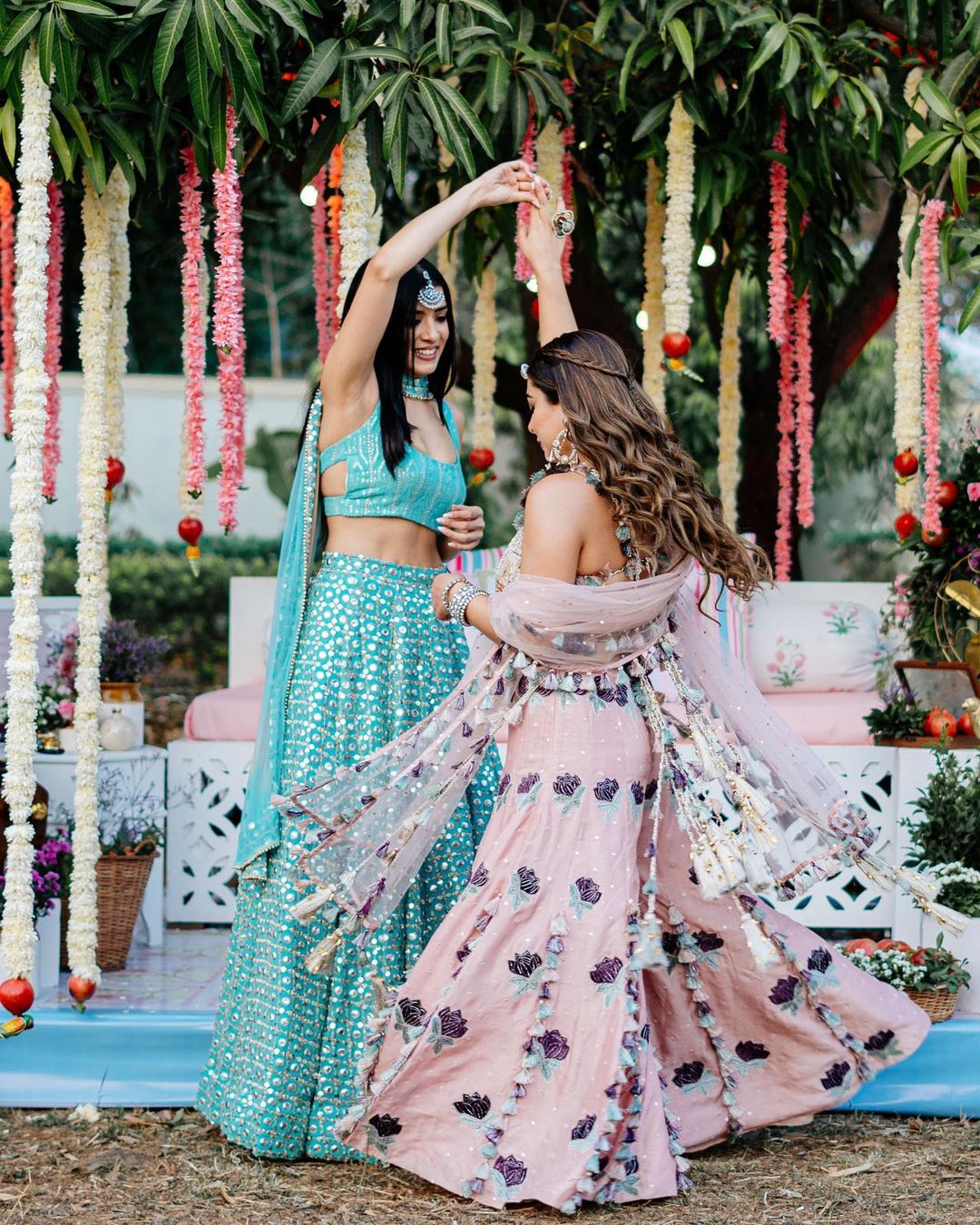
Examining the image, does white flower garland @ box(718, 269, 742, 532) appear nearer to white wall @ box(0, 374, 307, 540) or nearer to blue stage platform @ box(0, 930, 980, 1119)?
blue stage platform @ box(0, 930, 980, 1119)

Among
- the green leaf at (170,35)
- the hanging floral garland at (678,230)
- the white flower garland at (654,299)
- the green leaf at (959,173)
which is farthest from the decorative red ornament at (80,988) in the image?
the green leaf at (959,173)

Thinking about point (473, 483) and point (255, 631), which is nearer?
point (473, 483)

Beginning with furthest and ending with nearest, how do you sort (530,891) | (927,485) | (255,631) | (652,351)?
(255,631) < (652,351) < (927,485) < (530,891)

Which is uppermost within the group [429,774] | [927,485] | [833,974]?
[927,485]

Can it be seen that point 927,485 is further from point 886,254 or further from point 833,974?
point 886,254

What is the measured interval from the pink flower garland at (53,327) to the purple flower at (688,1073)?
1961 millimetres

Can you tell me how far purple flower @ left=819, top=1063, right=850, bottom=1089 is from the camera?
302 cm

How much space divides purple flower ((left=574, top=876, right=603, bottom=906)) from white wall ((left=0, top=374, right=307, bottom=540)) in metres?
9.26

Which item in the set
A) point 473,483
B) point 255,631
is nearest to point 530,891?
point 473,483

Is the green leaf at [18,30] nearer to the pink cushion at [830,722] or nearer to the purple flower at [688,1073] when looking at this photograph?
the purple flower at [688,1073]

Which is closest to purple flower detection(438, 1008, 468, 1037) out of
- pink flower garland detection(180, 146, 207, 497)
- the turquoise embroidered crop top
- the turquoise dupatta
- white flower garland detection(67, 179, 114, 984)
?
the turquoise dupatta

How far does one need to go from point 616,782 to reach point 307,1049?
84 cm

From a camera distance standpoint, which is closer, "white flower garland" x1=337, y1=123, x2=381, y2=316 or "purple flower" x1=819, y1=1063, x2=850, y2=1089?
"purple flower" x1=819, y1=1063, x2=850, y2=1089

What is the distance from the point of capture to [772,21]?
3.69m
